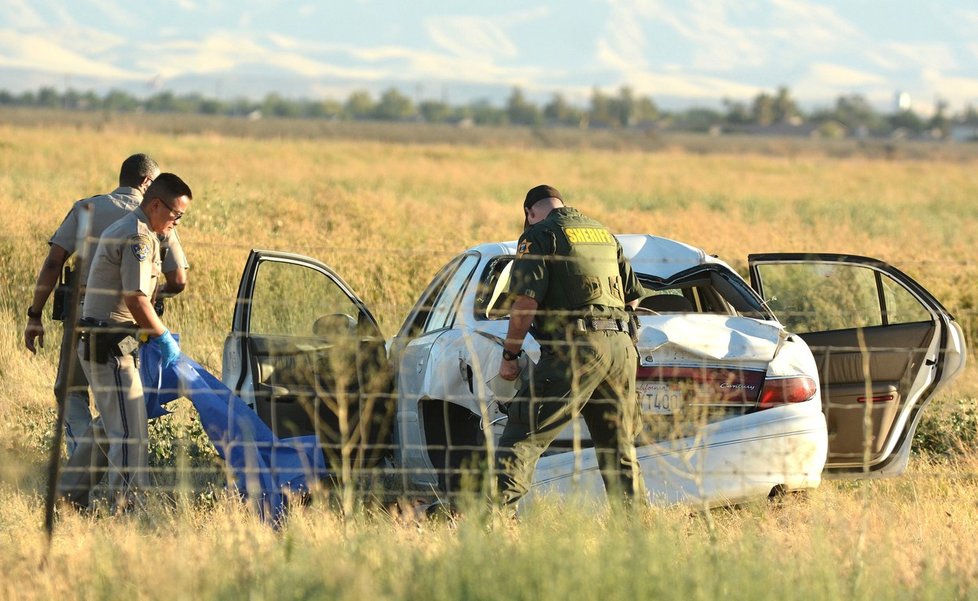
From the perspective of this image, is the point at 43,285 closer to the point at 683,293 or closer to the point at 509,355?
the point at 509,355

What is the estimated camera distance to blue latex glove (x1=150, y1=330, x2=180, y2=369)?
5.96 meters

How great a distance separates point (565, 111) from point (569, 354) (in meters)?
150

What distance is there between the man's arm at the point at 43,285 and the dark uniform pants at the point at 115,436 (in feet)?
1.91

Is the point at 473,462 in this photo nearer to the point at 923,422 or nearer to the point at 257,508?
the point at 257,508

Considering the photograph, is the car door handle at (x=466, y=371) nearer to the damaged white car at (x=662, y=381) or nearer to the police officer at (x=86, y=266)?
the damaged white car at (x=662, y=381)

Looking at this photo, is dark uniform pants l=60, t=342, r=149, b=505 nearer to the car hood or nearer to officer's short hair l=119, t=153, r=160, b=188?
officer's short hair l=119, t=153, r=160, b=188

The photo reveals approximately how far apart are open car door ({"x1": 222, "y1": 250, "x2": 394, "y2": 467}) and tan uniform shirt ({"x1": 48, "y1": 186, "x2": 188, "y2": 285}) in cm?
46

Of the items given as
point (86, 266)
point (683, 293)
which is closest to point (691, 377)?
point (683, 293)

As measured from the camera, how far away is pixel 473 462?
570 centimetres

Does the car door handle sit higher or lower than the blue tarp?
Result: higher

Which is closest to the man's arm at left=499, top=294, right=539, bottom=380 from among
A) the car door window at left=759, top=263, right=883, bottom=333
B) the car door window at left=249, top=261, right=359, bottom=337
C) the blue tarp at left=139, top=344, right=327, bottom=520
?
the blue tarp at left=139, top=344, right=327, bottom=520

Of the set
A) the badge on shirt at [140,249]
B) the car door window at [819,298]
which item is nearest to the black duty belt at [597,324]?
the badge on shirt at [140,249]

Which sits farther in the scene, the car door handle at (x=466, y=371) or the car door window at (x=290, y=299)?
the car door window at (x=290, y=299)

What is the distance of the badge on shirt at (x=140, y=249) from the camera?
19.3ft
